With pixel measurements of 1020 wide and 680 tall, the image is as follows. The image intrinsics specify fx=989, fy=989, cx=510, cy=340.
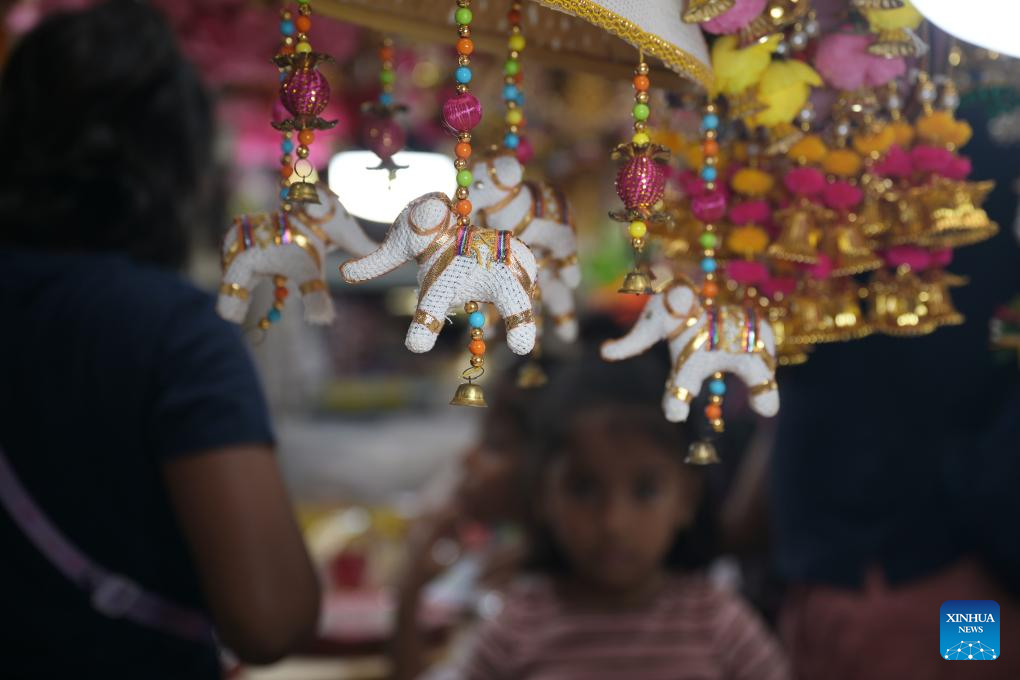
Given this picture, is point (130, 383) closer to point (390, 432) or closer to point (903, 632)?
point (903, 632)

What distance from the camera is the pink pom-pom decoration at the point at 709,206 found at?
2.65ft

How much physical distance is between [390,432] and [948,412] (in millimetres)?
3848

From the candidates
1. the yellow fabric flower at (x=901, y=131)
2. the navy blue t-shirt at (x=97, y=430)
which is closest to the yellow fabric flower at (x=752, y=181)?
the yellow fabric flower at (x=901, y=131)

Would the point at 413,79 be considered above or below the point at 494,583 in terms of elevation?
above

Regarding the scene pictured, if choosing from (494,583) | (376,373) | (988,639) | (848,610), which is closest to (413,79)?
(494,583)

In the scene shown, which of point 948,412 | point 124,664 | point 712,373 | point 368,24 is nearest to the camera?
point 712,373

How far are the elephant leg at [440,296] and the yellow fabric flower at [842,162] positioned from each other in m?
0.37

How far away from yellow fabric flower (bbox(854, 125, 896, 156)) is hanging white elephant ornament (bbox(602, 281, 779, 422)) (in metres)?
0.19

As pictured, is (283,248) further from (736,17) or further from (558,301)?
(736,17)

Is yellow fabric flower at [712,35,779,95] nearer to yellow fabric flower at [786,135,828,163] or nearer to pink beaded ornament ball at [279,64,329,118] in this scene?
yellow fabric flower at [786,135,828,163]

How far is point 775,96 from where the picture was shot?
0.79 metres

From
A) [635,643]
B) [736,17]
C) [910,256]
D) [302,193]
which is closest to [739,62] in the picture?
[736,17]

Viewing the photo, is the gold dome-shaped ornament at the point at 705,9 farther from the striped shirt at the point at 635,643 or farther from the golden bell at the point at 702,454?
the striped shirt at the point at 635,643

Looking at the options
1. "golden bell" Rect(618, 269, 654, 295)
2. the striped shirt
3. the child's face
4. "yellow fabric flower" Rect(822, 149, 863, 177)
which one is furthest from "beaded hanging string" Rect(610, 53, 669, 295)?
the striped shirt
